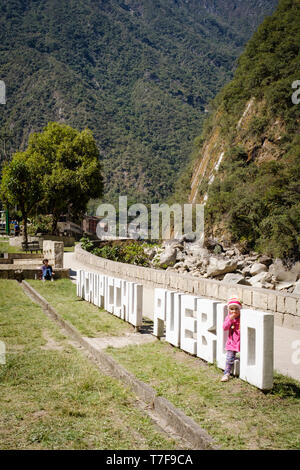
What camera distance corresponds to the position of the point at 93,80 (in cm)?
13575

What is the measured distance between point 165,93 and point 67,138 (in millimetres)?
99962

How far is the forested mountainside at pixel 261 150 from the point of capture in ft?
78.8

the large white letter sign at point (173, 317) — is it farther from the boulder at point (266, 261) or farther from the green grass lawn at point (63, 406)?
the boulder at point (266, 261)

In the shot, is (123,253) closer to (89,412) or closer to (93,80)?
(89,412)

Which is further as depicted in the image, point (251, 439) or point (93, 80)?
point (93, 80)

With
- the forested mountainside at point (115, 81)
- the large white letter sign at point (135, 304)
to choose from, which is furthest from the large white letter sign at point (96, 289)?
the forested mountainside at point (115, 81)

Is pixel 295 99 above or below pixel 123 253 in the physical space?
above

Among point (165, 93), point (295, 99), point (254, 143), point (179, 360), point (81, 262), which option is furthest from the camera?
point (165, 93)

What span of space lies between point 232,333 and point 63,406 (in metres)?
2.17

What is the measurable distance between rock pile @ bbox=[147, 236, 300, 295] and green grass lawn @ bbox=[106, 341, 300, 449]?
7.81 metres

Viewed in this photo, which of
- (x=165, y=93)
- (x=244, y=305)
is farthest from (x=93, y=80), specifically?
(x=244, y=305)

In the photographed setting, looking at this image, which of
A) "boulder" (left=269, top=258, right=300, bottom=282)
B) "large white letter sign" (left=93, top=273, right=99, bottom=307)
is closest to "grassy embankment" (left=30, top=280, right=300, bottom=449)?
"large white letter sign" (left=93, top=273, right=99, bottom=307)

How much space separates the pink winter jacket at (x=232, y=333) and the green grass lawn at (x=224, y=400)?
37 centimetres

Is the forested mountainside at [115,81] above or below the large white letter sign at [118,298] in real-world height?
above
